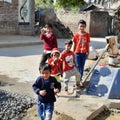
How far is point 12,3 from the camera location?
21.8 meters

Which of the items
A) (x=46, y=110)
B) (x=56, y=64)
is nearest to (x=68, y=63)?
(x=56, y=64)

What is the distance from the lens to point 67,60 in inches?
289

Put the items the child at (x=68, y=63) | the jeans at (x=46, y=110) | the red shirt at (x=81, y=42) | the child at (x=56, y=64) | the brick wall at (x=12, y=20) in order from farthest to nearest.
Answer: the brick wall at (x=12, y=20) → the red shirt at (x=81, y=42) → the child at (x=68, y=63) → the child at (x=56, y=64) → the jeans at (x=46, y=110)

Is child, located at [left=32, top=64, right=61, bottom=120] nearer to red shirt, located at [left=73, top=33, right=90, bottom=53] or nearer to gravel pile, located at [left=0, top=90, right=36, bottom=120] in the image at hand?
gravel pile, located at [left=0, top=90, right=36, bottom=120]

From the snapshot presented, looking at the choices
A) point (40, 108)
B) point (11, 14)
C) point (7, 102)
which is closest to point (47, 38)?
point (7, 102)

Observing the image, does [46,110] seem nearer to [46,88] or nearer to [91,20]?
[46,88]

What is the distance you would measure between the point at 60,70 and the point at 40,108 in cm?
182

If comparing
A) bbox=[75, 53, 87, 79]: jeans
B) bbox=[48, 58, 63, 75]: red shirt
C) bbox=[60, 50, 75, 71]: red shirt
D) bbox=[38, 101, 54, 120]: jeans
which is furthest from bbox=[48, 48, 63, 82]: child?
bbox=[38, 101, 54, 120]: jeans

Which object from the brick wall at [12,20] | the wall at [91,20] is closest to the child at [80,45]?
the brick wall at [12,20]

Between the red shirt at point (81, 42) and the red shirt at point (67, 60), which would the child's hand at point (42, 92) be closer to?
the red shirt at point (67, 60)

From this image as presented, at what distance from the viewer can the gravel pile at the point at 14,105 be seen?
6.13m

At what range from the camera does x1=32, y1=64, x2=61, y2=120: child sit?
5.05 meters

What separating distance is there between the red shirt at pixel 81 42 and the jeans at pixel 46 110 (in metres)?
2.96

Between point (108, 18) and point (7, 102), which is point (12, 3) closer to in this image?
point (108, 18)
